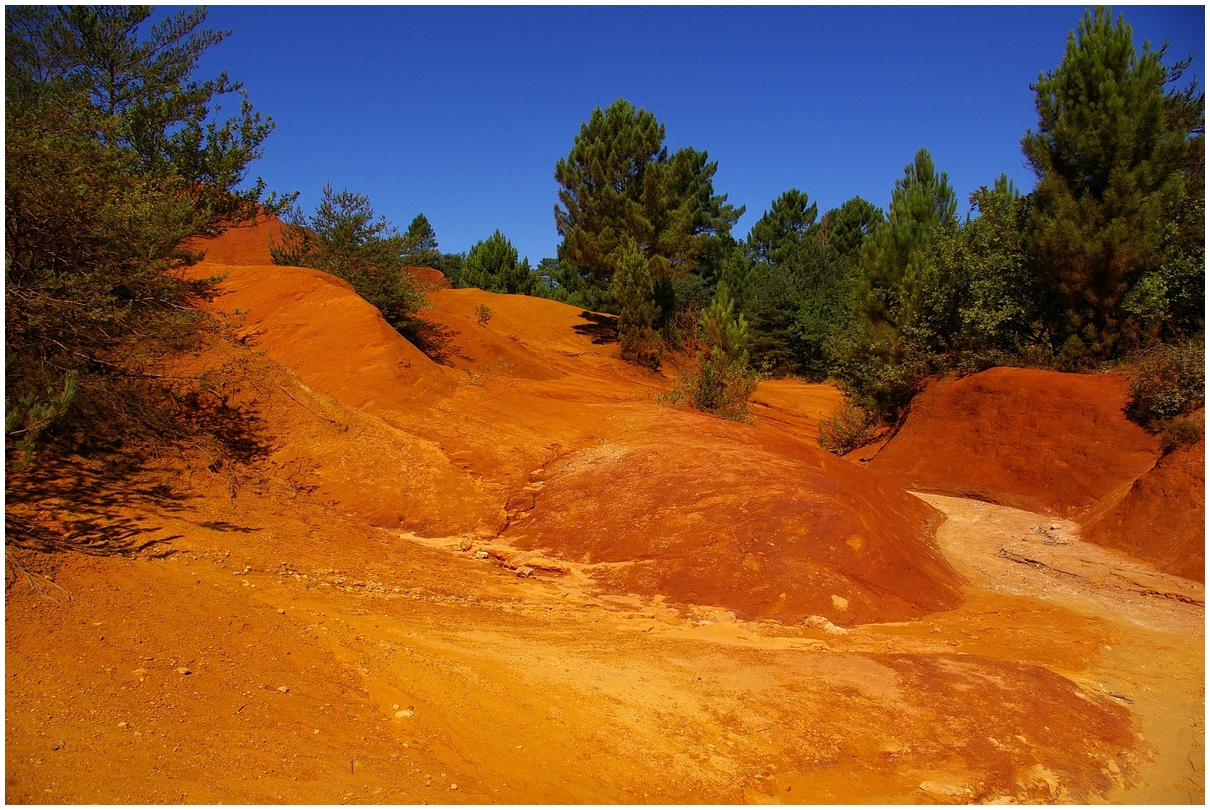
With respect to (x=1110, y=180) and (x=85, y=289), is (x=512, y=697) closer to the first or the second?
(x=85, y=289)

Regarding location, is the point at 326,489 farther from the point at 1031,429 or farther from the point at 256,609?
the point at 1031,429

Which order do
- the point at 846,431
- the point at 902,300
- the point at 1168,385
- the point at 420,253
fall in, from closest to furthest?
the point at 1168,385 → the point at 902,300 → the point at 846,431 → the point at 420,253

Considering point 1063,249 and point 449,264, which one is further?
point 449,264

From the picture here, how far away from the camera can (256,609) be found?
15.9 feet

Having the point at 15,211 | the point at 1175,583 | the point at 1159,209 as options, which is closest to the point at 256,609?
the point at 15,211

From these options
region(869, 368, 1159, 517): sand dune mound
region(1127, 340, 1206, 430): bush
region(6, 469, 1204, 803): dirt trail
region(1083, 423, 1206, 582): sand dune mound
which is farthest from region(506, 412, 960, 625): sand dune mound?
region(1127, 340, 1206, 430): bush

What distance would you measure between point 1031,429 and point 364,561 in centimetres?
1269

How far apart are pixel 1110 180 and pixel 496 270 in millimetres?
33408

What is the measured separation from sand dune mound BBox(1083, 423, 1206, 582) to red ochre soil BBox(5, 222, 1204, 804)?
8.90 feet

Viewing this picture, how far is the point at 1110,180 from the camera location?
582 inches

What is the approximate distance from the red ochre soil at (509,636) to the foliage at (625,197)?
22.0m

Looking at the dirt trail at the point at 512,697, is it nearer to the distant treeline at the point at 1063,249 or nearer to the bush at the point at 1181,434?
the bush at the point at 1181,434

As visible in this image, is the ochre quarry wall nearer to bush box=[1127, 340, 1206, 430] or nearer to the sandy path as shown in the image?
the sandy path

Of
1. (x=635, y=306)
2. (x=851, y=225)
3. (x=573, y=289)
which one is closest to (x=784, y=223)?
(x=851, y=225)
